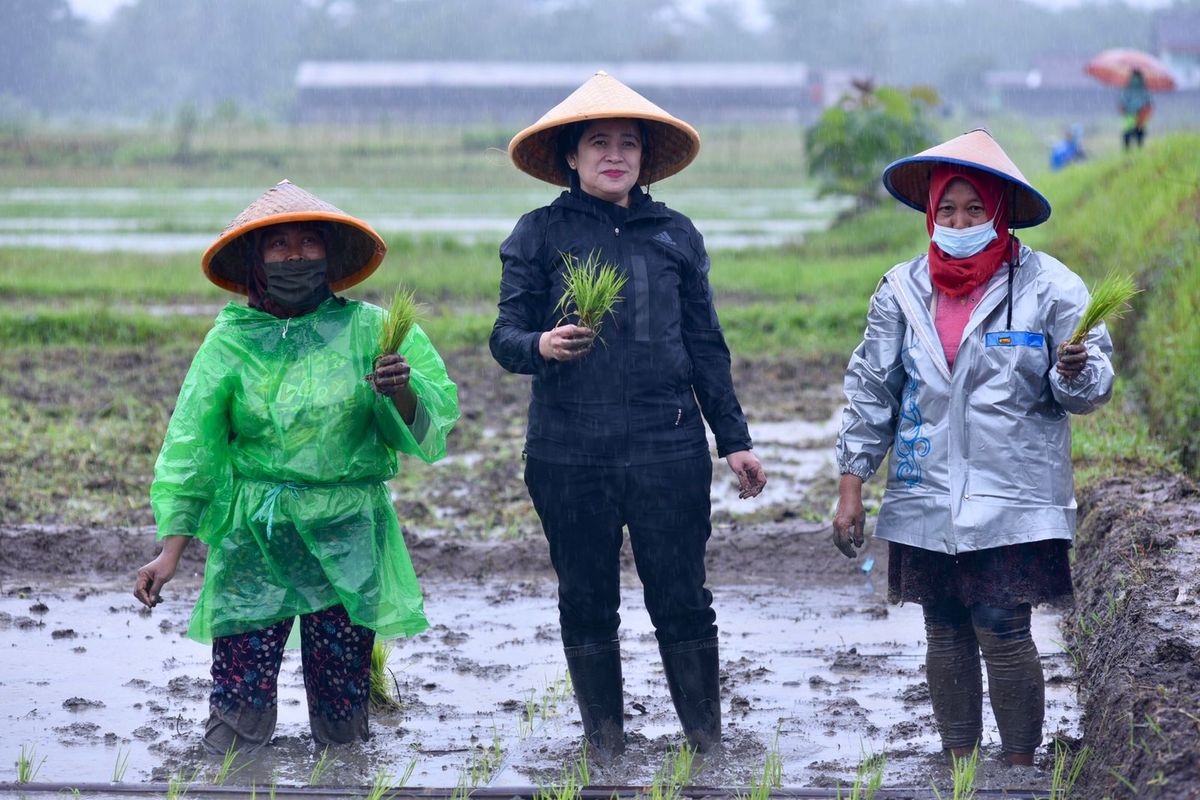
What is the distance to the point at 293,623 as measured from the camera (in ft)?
13.9

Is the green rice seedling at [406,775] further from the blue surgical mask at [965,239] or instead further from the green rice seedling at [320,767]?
the blue surgical mask at [965,239]

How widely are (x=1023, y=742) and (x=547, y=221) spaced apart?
5.91ft

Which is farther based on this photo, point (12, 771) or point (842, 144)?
point (842, 144)

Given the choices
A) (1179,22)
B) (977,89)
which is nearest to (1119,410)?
(1179,22)

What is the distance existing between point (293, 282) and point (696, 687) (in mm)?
1532

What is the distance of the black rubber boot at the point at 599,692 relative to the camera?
4.08 meters

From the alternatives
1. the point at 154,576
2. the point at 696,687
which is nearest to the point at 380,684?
the point at 154,576

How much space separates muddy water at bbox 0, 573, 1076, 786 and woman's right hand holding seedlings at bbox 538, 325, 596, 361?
1123mm

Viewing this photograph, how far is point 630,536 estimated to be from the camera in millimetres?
3980

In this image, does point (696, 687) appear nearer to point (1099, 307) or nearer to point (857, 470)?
point (857, 470)

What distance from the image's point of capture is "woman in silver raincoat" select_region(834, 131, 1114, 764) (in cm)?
373

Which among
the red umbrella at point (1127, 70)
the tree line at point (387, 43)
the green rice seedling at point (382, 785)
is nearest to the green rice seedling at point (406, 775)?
the green rice seedling at point (382, 785)

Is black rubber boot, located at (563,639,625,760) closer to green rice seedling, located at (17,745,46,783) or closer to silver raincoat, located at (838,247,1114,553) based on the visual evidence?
silver raincoat, located at (838,247,1114,553)

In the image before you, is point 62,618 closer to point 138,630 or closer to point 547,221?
point 138,630
